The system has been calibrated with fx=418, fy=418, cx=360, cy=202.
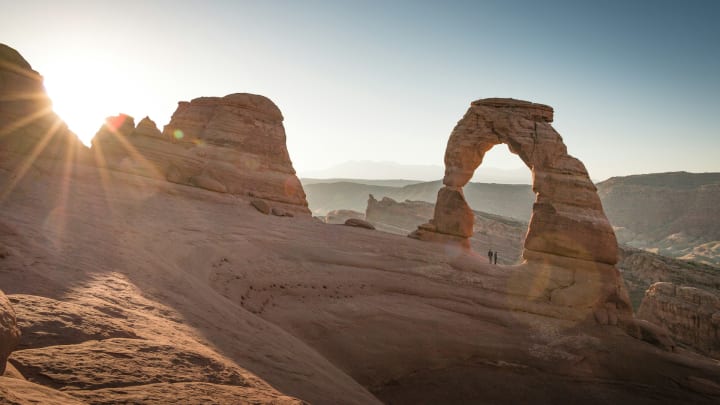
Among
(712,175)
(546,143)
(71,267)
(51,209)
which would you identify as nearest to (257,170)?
(51,209)

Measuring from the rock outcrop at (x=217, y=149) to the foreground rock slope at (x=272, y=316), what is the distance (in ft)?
16.5

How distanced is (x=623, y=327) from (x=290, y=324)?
37.9 feet

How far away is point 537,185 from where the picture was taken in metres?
17.4

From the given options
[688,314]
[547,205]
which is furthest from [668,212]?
[547,205]

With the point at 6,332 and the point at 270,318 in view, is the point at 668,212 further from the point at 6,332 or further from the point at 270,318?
the point at 6,332

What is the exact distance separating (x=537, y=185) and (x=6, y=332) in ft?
57.6

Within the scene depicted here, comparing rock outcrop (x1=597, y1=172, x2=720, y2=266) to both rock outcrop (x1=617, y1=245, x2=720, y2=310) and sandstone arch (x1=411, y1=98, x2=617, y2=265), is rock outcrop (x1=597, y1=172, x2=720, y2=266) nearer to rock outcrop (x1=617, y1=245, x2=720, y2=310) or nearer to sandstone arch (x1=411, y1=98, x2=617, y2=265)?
rock outcrop (x1=617, y1=245, x2=720, y2=310)

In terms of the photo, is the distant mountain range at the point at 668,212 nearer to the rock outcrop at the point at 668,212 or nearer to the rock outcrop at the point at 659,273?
the rock outcrop at the point at 668,212

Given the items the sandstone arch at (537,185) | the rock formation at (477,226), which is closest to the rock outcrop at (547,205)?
the sandstone arch at (537,185)

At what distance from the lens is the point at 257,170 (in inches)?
1156

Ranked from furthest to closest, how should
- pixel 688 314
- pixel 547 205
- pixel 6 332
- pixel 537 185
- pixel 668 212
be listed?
pixel 668 212, pixel 688 314, pixel 537 185, pixel 547 205, pixel 6 332

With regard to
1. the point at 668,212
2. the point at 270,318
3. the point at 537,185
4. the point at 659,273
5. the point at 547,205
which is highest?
the point at 668,212

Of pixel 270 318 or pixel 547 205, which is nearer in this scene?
pixel 270 318

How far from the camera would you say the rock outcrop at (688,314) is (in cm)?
1834
